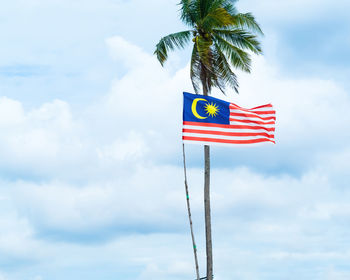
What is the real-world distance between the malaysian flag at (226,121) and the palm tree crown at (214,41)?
3744 mm

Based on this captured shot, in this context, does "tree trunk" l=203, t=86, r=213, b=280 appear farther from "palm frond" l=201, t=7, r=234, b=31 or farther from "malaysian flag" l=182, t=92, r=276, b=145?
"palm frond" l=201, t=7, r=234, b=31

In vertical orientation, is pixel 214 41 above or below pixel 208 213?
above

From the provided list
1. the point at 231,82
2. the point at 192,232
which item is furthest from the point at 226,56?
the point at 192,232

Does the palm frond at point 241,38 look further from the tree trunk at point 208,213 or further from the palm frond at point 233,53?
the tree trunk at point 208,213

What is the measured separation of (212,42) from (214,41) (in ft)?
1.98

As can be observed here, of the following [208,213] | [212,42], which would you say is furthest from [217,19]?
[208,213]

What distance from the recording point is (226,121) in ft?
116

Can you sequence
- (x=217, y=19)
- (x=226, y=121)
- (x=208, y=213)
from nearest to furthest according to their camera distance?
(x=226, y=121) → (x=208, y=213) → (x=217, y=19)

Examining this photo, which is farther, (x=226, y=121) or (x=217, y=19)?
(x=217, y=19)

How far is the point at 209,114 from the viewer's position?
115ft

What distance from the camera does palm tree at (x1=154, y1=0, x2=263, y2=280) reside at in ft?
127

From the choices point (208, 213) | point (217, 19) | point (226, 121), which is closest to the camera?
point (226, 121)

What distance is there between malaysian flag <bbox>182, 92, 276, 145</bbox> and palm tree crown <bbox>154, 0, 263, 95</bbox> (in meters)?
3.74

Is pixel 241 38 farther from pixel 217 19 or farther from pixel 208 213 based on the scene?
pixel 208 213
